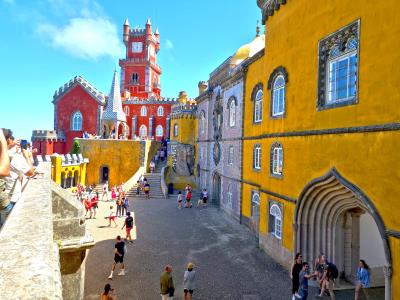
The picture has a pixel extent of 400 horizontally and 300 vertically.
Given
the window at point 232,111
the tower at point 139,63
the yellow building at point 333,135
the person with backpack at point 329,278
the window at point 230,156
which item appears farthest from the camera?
the tower at point 139,63

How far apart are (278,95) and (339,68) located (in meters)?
4.06

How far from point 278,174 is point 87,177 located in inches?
1061

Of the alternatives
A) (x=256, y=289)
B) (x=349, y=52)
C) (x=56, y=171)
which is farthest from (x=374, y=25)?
(x=56, y=171)

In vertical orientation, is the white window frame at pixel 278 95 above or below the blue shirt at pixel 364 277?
above

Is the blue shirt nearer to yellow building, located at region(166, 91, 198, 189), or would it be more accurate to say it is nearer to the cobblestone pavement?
the cobblestone pavement

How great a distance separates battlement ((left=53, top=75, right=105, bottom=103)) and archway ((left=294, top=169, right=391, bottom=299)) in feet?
113

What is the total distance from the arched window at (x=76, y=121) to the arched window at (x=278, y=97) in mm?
32726

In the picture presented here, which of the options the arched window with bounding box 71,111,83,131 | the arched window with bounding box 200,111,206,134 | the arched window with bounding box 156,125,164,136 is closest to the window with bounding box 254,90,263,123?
the arched window with bounding box 200,111,206,134

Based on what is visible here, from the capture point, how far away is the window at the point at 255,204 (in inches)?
688

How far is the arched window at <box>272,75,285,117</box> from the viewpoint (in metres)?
13.7

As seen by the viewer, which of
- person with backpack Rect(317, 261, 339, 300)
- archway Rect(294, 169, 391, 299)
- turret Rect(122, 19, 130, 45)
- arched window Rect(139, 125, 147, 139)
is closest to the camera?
person with backpack Rect(317, 261, 339, 300)

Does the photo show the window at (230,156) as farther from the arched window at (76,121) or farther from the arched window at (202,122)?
the arched window at (76,121)

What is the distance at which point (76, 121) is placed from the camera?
41219 millimetres

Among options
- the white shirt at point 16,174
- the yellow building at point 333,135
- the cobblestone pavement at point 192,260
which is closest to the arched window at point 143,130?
the cobblestone pavement at point 192,260
